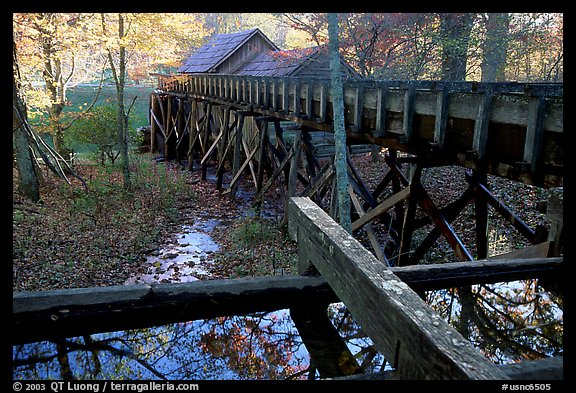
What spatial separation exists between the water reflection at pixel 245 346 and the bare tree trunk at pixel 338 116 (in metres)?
3.93

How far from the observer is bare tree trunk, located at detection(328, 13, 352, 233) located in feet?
21.1

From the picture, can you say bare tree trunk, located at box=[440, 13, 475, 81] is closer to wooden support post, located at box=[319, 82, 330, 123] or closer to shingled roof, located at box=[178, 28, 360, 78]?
shingled roof, located at box=[178, 28, 360, 78]

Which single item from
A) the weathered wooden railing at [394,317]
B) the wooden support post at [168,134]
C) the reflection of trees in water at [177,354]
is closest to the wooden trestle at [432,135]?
the weathered wooden railing at [394,317]

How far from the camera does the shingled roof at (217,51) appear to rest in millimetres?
20719

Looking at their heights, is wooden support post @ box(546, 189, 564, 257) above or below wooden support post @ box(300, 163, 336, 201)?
above

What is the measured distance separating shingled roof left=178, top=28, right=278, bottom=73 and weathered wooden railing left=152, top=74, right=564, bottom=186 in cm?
1347

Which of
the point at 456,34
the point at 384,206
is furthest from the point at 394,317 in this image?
the point at 456,34

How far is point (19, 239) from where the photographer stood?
27.9ft

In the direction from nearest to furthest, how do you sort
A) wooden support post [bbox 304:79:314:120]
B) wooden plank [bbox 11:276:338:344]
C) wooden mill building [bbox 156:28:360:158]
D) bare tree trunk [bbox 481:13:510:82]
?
wooden plank [bbox 11:276:338:344] → wooden support post [bbox 304:79:314:120] → bare tree trunk [bbox 481:13:510:82] → wooden mill building [bbox 156:28:360:158]

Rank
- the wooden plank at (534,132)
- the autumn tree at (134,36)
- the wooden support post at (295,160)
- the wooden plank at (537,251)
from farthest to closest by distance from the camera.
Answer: the autumn tree at (134,36), the wooden support post at (295,160), the wooden plank at (537,251), the wooden plank at (534,132)

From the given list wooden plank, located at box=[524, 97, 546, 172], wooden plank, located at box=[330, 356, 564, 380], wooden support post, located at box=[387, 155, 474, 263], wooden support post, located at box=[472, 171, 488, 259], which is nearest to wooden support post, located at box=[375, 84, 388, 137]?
wooden support post, located at box=[387, 155, 474, 263]

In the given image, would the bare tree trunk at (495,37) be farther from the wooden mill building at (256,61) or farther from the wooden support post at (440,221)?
the wooden support post at (440,221)

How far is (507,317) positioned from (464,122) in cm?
243
